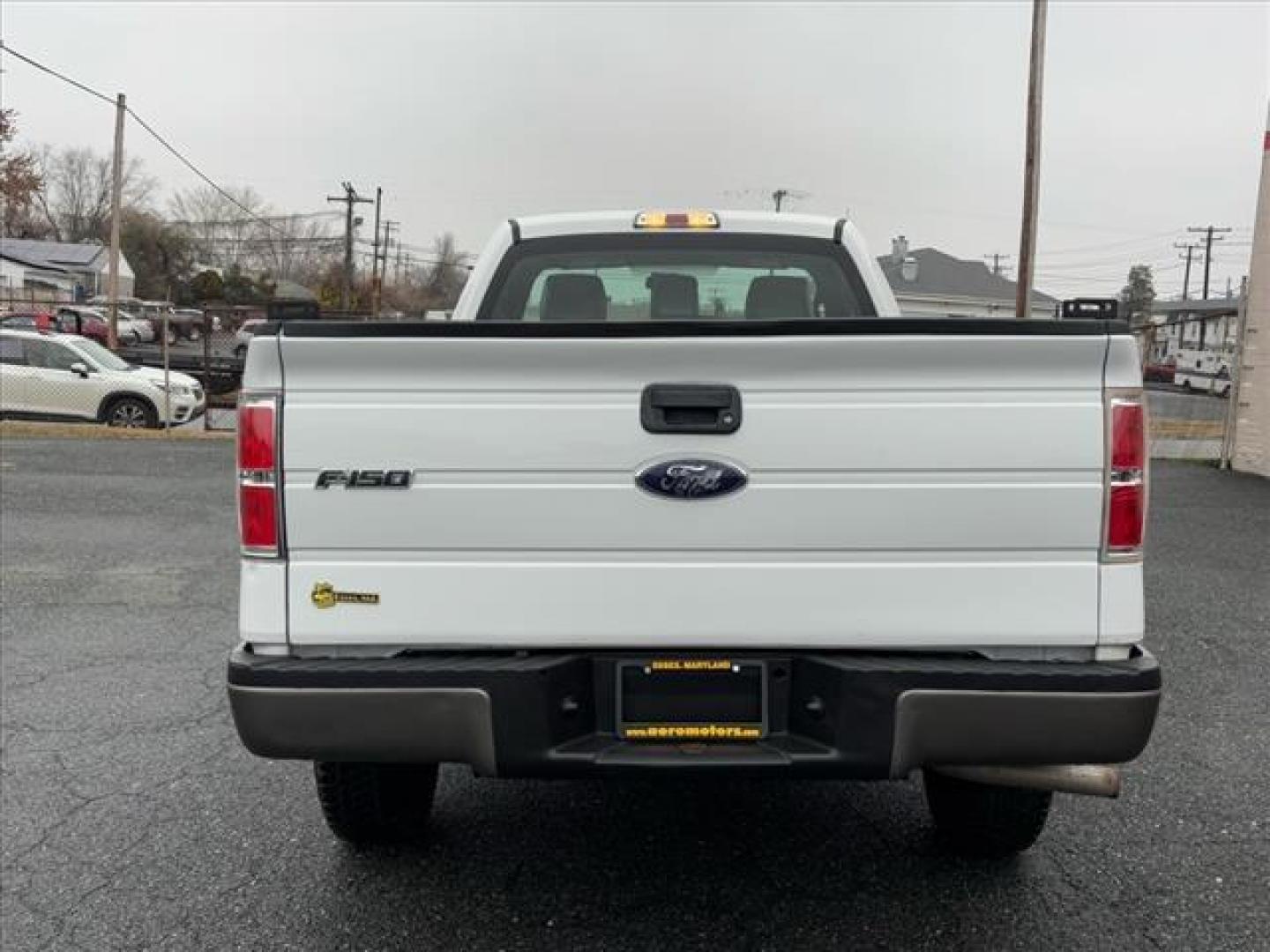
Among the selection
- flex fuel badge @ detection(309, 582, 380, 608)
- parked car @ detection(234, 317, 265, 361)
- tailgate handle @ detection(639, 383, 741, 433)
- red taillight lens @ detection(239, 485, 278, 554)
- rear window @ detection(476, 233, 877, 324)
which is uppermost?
rear window @ detection(476, 233, 877, 324)

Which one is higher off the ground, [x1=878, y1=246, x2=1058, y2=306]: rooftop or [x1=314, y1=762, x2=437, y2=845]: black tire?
[x1=878, y1=246, x2=1058, y2=306]: rooftop

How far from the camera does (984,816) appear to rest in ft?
9.68

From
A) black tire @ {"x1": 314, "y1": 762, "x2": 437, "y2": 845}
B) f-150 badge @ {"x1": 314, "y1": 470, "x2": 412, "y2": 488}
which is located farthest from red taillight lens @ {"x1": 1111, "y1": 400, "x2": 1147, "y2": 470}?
black tire @ {"x1": 314, "y1": 762, "x2": 437, "y2": 845}

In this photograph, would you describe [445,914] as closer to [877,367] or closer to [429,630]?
[429,630]


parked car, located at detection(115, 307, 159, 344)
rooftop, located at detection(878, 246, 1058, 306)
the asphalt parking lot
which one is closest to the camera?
the asphalt parking lot

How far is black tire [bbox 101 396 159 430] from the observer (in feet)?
46.8

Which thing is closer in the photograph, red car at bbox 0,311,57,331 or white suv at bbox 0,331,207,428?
white suv at bbox 0,331,207,428

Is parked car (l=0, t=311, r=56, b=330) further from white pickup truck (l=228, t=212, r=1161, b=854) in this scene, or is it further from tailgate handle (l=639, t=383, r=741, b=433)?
tailgate handle (l=639, t=383, r=741, b=433)

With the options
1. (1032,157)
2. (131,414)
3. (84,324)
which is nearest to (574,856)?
(131,414)

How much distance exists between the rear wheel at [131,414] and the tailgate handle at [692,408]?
13.8m

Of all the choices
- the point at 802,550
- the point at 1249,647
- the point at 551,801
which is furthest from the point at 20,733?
the point at 1249,647

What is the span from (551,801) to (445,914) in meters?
0.77

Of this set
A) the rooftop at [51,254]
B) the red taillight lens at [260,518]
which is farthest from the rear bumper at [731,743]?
the rooftop at [51,254]

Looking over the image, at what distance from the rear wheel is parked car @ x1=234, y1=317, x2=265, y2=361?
1583 mm
